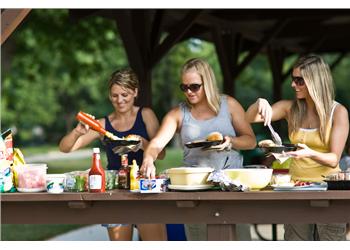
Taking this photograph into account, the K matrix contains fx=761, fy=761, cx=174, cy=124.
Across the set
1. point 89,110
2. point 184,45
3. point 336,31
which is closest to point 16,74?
point 184,45

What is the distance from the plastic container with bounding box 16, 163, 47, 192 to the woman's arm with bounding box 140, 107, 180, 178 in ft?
1.60

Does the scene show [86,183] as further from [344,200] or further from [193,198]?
[344,200]

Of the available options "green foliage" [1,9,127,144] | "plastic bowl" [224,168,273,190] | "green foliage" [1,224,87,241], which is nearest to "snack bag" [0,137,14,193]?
"plastic bowl" [224,168,273,190]

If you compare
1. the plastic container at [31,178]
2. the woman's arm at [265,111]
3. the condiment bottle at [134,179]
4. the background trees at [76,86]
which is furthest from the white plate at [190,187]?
the background trees at [76,86]

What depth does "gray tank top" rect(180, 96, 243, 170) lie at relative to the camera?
396cm

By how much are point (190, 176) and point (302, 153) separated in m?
0.52

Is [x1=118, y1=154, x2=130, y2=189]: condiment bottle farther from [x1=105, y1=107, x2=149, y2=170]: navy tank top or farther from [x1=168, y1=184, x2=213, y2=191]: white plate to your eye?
[x1=105, y1=107, x2=149, y2=170]: navy tank top

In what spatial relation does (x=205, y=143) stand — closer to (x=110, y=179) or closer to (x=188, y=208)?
(x=188, y=208)

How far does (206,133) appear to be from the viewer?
13.0ft

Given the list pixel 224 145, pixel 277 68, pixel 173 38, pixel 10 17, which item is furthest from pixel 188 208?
pixel 277 68

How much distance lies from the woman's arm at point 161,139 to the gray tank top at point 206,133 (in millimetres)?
42

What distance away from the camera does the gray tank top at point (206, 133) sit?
13.0 ft

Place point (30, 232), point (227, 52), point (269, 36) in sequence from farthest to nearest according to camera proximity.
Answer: point (269, 36) → point (227, 52) → point (30, 232)

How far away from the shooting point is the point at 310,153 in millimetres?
3502
